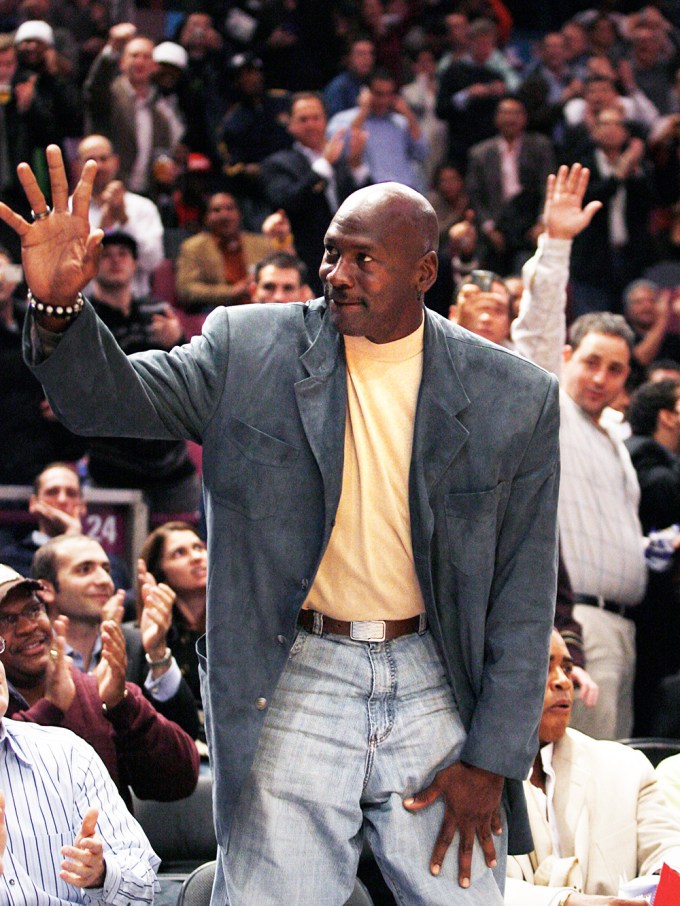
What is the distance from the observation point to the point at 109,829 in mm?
2881

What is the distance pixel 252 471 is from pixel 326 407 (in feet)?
0.51

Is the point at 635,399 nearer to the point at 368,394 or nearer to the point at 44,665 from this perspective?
the point at 44,665

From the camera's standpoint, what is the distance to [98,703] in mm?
3574

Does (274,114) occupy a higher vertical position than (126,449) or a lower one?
higher

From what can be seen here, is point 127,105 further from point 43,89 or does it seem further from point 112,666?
point 112,666

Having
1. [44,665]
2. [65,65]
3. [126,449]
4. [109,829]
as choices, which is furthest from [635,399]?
[65,65]

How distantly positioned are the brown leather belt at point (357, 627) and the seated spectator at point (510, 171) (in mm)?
5960

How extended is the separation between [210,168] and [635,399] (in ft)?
11.5

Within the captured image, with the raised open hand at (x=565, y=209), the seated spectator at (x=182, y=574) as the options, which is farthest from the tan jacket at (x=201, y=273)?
the raised open hand at (x=565, y=209)

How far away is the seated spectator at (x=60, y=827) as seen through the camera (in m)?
2.77

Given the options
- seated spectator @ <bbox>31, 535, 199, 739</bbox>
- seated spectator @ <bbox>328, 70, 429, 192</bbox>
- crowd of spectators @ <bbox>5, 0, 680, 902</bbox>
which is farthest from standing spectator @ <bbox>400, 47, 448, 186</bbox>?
seated spectator @ <bbox>31, 535, 199, 739</bbox>

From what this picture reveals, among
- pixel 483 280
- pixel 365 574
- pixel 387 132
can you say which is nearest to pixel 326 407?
pixel 365 574

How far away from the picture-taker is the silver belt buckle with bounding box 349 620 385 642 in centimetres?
227

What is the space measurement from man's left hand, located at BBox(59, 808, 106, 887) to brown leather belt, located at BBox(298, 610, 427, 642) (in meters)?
0.64
